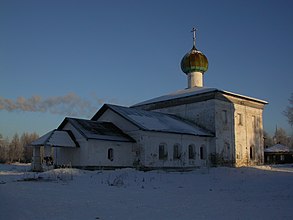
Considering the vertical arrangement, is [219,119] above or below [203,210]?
above

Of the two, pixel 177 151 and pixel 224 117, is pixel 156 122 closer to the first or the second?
pixel 177 151

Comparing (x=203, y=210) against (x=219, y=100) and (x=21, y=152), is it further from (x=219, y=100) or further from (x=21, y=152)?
(x=21, y=152)

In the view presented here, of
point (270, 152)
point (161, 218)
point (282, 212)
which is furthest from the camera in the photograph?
point (270, 152)

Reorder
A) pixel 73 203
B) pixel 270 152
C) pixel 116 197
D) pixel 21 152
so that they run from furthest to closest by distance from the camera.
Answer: pixel 21 152 → pixel 270 152 → pixel 116 197 → pixel 73 203

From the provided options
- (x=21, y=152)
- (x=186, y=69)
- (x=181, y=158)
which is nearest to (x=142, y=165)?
(x=181, y=158)

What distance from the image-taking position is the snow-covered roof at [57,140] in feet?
74.8

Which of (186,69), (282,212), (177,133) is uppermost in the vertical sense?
(186,69)

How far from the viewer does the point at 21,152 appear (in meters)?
82.1

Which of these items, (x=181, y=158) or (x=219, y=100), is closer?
(x=181, y=158)

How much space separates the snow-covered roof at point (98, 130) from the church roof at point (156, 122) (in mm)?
1218

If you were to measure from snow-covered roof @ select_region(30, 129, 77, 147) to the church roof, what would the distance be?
448cm

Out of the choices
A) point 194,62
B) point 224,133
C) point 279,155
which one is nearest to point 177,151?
point 224,133

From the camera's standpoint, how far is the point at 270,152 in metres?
48.3

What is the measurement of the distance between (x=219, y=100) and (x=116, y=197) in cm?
2249
